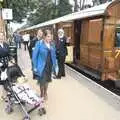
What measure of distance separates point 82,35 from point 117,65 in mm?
3749

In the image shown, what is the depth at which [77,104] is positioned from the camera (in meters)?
9.49

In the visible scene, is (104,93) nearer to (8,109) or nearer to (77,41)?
(8,109)

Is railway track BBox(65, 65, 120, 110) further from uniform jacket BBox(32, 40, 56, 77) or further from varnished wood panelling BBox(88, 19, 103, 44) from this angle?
uniform jacket BBox(32, 40, 56, 77)

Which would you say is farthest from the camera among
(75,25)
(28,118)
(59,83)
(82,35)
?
(75,25)

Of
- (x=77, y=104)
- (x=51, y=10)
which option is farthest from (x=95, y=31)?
(x=51, y=10)

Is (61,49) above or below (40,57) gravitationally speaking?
below

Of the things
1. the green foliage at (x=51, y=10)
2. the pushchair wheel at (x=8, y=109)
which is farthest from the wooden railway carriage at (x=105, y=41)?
the green foliage at (x=51, y=10)

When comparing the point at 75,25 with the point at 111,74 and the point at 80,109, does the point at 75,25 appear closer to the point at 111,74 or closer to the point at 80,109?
the point at 111,74

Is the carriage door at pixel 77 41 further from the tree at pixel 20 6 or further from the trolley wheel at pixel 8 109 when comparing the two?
the tree at pixel 20 6

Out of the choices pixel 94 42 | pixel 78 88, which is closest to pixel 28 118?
pixel 78 88

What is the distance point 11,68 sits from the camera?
8.39m

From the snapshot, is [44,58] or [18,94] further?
[44,58]

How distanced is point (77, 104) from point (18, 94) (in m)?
2.03

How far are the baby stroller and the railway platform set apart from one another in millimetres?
226
